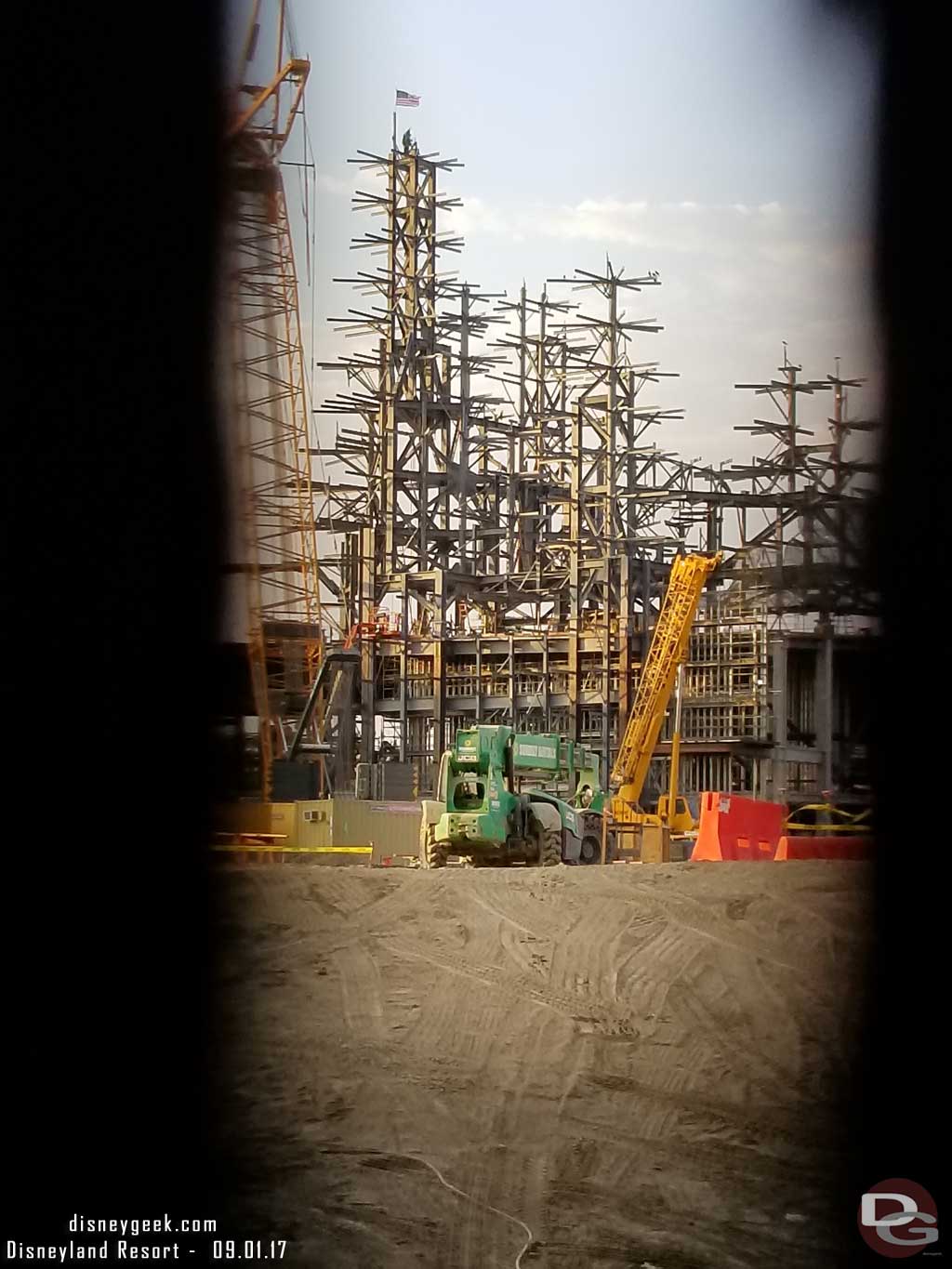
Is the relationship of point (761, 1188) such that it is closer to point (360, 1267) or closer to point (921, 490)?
point (360, 1267)

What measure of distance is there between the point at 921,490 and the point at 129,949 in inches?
106

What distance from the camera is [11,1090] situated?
13.8ft

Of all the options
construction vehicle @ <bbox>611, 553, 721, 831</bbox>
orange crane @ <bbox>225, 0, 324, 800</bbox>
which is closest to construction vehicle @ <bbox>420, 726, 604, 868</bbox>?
construction vehicle @ <bbox>611, 553, 721, 831</bbox>

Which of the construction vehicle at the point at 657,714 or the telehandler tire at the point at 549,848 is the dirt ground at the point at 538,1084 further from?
the construction vehicle at the point at 657,714

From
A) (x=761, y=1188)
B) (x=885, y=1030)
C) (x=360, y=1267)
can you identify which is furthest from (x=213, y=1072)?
(x=885, y=1030)

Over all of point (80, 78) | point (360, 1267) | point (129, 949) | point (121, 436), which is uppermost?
point (80, 78)

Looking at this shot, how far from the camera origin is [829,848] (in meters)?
6.38

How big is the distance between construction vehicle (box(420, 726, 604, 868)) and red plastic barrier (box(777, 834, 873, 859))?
220cm

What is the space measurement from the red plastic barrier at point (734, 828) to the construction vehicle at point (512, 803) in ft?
3.55

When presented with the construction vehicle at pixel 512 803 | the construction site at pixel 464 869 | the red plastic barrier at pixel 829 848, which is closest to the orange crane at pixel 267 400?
the construction site at pixel 464 869

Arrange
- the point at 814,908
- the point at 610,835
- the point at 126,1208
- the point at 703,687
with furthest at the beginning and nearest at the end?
the point at 610,835 → the point at 703,687 → the point at 814,908 → the point at 126,1208

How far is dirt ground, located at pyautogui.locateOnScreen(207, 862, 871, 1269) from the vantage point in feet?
13.9

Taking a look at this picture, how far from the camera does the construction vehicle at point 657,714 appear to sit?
1108cm

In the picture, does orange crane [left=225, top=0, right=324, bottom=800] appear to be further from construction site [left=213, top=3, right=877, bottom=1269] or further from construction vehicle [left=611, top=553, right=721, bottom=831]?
construction vehicle [left=611, top=553, right=721, bottom=831]
